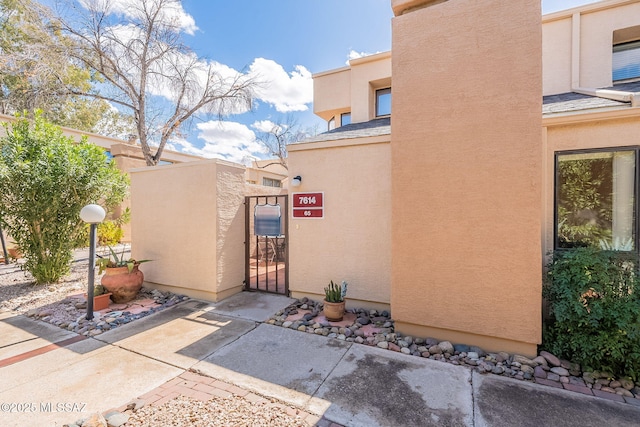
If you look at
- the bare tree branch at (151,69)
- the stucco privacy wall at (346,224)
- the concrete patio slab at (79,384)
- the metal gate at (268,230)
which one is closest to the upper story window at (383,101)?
the stucco privacy wall at (346,224)

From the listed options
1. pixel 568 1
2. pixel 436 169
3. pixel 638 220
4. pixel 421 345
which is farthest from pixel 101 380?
pixel 568 1

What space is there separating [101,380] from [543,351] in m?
6.23

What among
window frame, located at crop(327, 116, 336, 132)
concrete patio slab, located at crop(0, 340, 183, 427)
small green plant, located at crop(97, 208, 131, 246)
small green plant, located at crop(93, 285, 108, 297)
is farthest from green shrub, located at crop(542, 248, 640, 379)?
small green plant, located at crop(97, 208, 131, 246)

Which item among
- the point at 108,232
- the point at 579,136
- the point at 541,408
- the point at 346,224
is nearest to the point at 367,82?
the point at 346,224

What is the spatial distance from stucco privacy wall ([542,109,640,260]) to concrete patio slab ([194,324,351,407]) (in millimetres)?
4053

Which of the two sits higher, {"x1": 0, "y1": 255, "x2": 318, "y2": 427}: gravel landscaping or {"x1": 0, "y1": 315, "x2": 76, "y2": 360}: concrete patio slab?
{"x1": 0, "y1": 255, "x2": 318, "y2": 427}: gravel landscaping

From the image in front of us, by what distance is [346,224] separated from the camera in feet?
20.0

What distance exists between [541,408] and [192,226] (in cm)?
702

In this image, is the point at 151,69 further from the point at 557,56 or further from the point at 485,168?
the point at 557,56

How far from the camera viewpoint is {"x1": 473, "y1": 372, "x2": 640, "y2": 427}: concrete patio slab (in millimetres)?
2900

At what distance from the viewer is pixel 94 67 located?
12438 millimetres

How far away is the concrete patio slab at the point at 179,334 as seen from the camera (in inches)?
171

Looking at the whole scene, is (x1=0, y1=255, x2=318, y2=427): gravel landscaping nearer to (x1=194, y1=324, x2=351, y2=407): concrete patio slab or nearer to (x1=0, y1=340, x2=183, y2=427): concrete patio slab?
(x1=194, y1=324, x2=351, y2=407): concrete patio slab

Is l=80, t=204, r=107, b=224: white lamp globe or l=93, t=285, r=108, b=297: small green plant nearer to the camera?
l=80, t=204, r=107, b=224: white lamp globe
